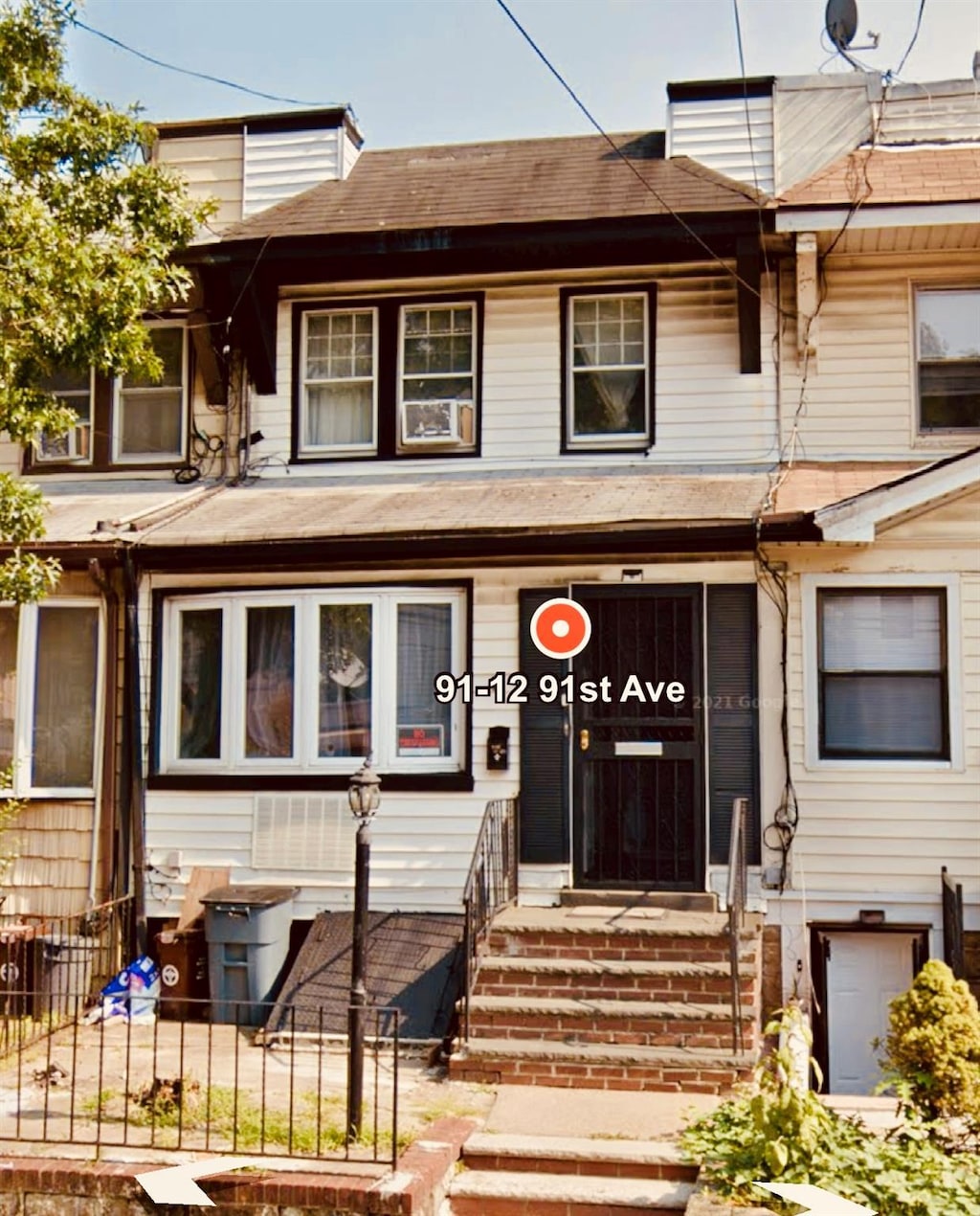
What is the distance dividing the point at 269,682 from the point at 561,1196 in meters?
5.39

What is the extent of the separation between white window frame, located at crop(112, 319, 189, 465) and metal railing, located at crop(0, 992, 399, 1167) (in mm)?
5105

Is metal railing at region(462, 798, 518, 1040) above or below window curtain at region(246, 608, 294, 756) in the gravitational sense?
below

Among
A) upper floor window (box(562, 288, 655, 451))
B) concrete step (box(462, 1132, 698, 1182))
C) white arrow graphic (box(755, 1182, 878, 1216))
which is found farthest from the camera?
upper floor window (box(562, 288, 655, 451))

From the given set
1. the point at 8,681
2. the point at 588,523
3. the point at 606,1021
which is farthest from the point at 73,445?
the point at 606,1021

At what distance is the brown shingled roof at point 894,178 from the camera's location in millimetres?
11539

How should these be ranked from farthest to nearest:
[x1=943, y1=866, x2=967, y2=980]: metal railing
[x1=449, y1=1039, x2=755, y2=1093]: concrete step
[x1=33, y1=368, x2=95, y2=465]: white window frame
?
[x1=33, y1=368, x2=95, y2=465]: white window frame < [x1=943, y1=866, x2=967, y2=980]: metal railing < [x1=449, y1=1039, x2=755, y2=1093]: concrete step

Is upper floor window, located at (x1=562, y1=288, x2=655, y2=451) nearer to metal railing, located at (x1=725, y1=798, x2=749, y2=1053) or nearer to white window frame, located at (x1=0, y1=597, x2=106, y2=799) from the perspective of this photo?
metal railing, located at (x1=725, y1=798, x2=749, y2=1053)

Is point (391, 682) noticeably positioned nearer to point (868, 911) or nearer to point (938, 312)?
point (868, 911)

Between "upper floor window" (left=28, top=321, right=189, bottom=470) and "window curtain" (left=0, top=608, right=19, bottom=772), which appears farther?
"upper floor window" (left=28, top=321, right=189, bottom=470)

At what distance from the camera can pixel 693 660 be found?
1055 centimetres

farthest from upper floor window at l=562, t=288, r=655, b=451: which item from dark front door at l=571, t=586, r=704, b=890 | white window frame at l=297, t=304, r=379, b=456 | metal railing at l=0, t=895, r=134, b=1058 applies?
metal railing at l=0, t=895, r=134, b=1058

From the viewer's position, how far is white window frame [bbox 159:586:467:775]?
11.0 m

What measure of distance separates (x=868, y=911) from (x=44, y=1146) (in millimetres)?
5895

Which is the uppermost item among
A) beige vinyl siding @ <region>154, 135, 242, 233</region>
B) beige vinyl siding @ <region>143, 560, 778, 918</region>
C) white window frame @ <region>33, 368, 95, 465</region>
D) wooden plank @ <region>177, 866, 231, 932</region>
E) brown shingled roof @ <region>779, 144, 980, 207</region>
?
beige vinyl siding @ <region>154, 135, 242, 233</region>
